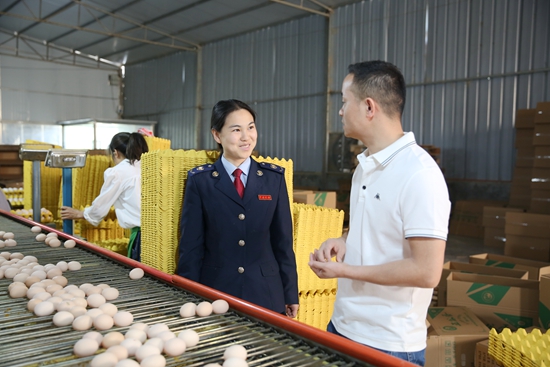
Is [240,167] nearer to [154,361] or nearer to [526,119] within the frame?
[154,361]

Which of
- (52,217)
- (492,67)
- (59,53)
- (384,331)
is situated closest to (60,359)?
(384,331)

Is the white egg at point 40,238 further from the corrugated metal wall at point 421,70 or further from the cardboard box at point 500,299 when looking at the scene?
the corrugated metal wall at point 421,70

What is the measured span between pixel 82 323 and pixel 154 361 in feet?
1.03

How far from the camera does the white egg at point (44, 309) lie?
1270 mm

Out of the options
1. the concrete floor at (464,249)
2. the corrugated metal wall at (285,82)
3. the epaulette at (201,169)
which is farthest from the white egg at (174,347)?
the corrugated metal wall at (285,82)

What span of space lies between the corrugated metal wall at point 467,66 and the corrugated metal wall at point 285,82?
1.50 meters

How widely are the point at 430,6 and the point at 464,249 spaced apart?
177 inches

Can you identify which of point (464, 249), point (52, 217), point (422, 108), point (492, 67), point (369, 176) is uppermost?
point (492, 67)

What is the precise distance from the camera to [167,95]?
1489cm

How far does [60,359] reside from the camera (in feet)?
3.29

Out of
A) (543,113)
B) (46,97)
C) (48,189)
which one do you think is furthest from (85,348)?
(46,97)

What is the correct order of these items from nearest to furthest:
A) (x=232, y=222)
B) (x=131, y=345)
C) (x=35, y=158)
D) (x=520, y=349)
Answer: (x=131, y=345), (x=232, y=222), (x=520, y=349), (x=35, y=158)

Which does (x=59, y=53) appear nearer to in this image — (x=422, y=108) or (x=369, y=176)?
(x=422, y=108)

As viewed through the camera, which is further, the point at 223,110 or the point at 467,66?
the point at 467,66
